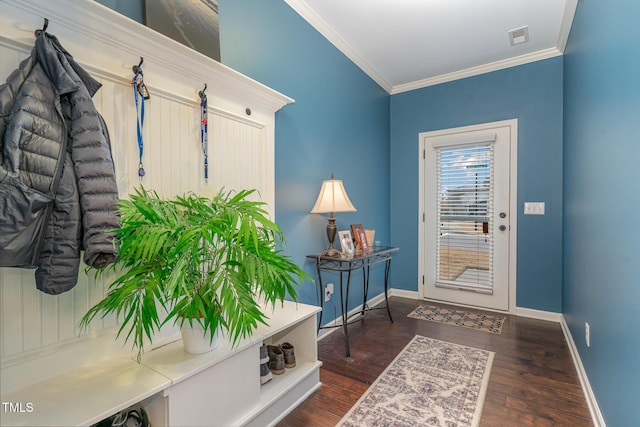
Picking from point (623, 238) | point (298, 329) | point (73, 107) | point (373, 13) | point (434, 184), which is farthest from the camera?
point (434, 184)

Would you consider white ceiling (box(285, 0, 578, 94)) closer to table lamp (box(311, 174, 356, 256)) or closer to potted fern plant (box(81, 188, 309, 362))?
table lamp (box(311, 174, 356, 256))

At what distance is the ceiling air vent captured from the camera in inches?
107

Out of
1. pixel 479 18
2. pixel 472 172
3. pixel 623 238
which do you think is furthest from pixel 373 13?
pixel 623 238

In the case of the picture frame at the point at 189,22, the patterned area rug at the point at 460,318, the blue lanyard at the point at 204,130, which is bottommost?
the patterned area rug at the point at 460,318

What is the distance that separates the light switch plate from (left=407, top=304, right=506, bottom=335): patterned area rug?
1.09 metres

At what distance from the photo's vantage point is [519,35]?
9.22 ft

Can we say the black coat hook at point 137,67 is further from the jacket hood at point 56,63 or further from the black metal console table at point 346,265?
the black metal console table at point 346,265

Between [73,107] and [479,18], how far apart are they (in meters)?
2.88

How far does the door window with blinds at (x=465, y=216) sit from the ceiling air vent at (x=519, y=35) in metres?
0.89

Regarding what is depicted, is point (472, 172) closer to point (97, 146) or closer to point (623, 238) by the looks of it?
point (623, 238)

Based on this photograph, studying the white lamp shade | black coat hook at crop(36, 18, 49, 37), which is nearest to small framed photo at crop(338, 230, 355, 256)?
Result: the white lamp shade

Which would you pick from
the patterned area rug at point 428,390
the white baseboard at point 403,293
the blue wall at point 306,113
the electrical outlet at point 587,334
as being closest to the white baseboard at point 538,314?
the white baseboard at point 403,293

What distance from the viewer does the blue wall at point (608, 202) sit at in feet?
3.92

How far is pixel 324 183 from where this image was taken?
253 cm
